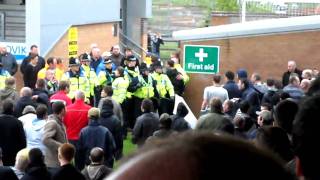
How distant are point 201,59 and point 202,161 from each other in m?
16.1

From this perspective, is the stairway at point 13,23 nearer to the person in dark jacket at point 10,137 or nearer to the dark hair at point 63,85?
the dark hair at point 63,85

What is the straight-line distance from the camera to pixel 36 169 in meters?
9.02

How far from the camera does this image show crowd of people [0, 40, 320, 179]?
1.18 m

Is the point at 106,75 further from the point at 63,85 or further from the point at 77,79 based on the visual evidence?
the point at 63,85

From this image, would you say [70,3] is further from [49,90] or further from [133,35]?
[49,90]

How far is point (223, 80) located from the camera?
21375mm

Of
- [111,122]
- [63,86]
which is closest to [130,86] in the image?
[63,86]

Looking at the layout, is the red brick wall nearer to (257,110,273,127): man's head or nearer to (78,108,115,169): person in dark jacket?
(78,108,115,169): person in dark jacket

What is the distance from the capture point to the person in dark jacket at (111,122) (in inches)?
520

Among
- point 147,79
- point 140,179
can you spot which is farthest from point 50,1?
point 140,179

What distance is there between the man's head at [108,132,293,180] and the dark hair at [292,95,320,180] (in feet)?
2.74

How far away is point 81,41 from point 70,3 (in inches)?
55.4

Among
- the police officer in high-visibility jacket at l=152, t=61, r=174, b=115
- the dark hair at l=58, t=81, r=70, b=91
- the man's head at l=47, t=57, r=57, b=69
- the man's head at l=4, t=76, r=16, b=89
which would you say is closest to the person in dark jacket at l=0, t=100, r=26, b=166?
the dark hair at l=58, t=81, r=70, b=91

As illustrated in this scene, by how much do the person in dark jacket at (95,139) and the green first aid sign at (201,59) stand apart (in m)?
4.81
